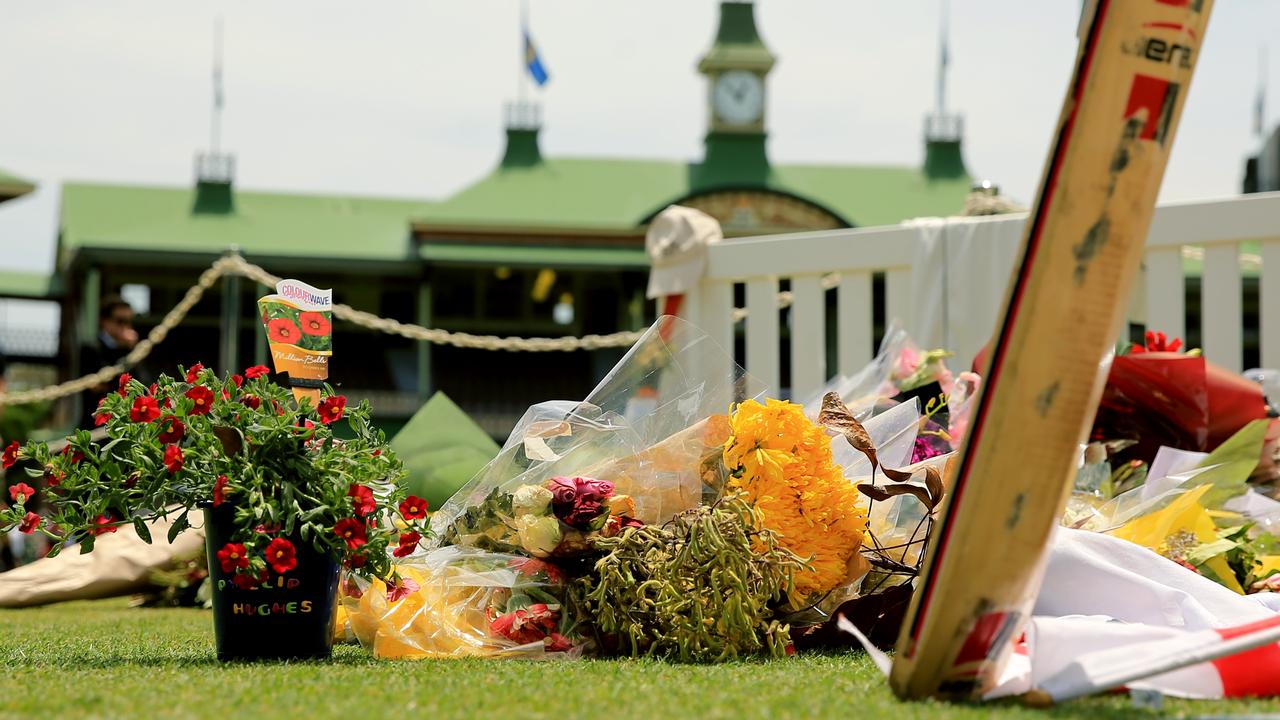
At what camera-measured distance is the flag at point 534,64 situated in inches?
1284

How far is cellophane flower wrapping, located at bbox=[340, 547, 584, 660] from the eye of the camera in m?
2.99

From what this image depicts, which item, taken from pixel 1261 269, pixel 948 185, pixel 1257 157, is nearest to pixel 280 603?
pixel 1261 269

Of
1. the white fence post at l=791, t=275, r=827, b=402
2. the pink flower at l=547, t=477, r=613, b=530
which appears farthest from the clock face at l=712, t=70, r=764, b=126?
the pink flower at l=547, t=477, r=613, b=530

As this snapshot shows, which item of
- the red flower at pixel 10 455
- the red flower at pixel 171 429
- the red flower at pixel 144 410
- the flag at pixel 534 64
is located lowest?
the red flower at pixel 10 455

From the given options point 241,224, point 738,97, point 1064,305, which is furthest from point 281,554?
point 738,97

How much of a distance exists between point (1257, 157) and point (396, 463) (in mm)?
30106

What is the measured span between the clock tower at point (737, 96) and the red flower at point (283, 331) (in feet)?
87.0

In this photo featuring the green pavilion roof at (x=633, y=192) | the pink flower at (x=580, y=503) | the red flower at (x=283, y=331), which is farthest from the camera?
the green pavilion roof at (x=633, y=192)

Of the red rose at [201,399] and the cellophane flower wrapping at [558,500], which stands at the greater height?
the red rose at [201,399]

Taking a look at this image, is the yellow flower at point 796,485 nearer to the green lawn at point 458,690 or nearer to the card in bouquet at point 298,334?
the green lawn at point 458,690

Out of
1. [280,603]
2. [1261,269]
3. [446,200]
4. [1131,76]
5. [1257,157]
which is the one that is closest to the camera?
[1131,76]

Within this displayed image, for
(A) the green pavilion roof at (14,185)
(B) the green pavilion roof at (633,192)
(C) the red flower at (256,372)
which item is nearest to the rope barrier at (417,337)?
(C) the red flower at (256,372)

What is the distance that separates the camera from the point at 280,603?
2795 mm

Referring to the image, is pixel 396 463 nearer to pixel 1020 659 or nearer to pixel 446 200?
pixel 1020 659
